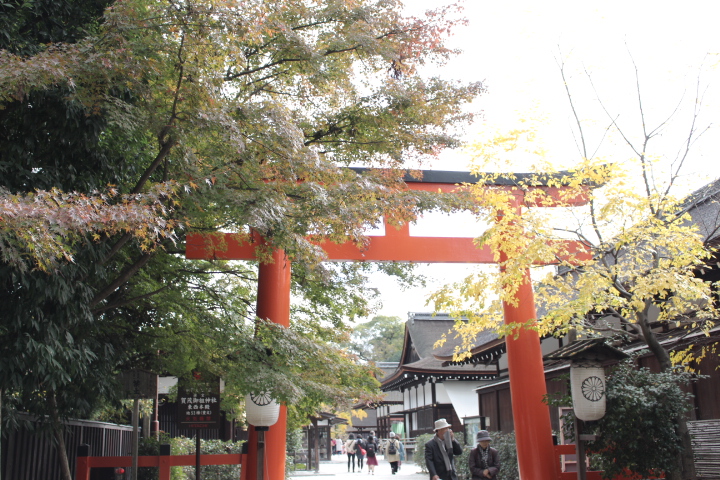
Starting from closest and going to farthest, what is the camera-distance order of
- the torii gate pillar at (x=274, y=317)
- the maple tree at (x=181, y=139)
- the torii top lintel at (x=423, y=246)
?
the maple tree at (x=181, y=139) → the torii gate pillar at (x=274, y=317) → the torii top lintel at (x=423, y=246)

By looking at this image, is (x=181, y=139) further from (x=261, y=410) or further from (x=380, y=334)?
(x=380, y=334)

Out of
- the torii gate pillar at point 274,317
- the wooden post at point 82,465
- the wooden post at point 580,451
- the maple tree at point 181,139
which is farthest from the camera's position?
the torii gate pillar at point 274,317

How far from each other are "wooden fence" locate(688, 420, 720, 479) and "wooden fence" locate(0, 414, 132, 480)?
27.1 feet

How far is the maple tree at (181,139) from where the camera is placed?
5391 millimetres

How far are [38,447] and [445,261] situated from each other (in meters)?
6.59

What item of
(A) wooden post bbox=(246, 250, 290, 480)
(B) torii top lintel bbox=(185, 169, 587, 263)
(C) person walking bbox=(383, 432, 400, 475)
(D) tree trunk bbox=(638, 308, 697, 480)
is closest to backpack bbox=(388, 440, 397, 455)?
(C) person walking bbox=(383, 432, 400, 475)

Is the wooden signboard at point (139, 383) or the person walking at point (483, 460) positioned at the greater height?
the wooden signboard at point (139, 383)

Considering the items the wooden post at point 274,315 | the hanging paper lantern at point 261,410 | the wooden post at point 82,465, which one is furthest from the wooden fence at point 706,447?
the wooden post at point 82,465

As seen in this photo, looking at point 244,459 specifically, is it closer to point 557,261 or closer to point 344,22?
point 557,261

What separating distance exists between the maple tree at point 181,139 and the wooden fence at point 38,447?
46 centimetres

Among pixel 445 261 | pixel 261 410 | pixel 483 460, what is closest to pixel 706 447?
pixel 483 460

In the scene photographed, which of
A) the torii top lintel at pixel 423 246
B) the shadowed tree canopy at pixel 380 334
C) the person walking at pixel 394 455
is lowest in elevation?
the person walking at pixel 394 455

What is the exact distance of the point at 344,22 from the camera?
7.52 m

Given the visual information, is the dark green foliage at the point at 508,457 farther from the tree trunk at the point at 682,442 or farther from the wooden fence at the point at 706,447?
the tree trunk at the point at 682,442
